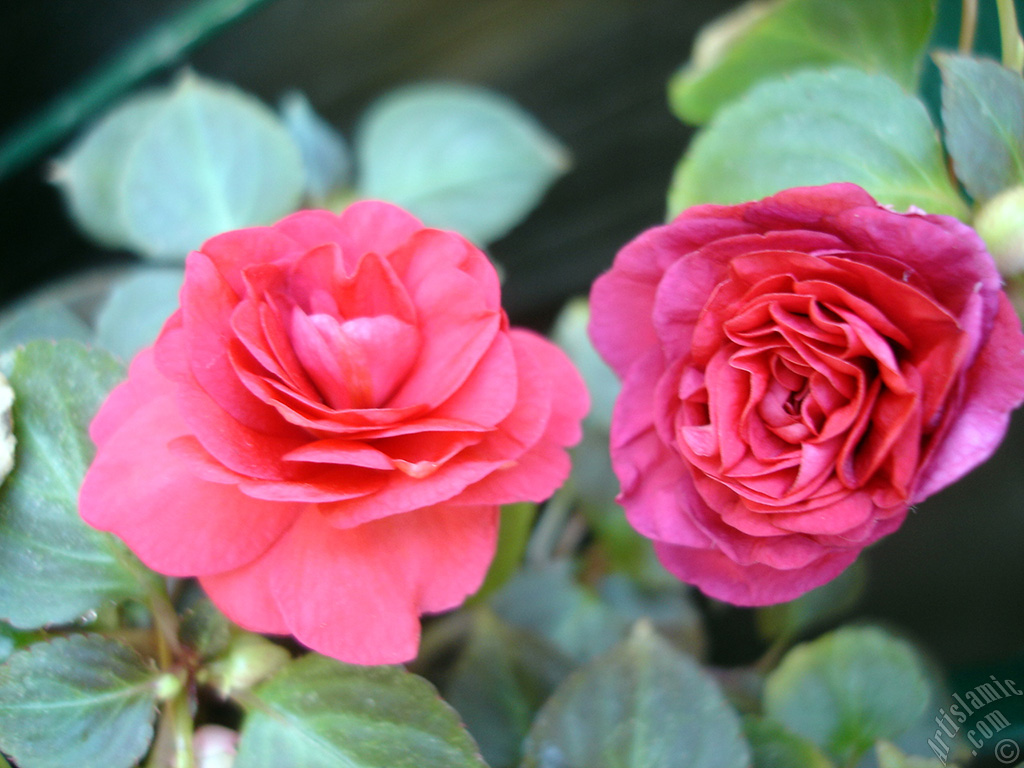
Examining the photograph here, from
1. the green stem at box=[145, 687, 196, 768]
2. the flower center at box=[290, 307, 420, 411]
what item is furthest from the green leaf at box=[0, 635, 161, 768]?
the flower center at box=[290, 307, 420, 411]

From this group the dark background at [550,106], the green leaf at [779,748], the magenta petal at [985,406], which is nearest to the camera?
the magenta petal at [985,406]

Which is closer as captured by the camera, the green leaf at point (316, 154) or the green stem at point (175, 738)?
the green stem at point (175, 738)

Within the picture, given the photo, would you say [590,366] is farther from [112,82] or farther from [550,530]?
[112,82]

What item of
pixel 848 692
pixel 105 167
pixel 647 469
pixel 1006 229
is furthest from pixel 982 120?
pixel 105 167

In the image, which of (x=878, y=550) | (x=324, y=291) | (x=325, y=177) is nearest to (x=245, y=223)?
(x=325, y=177)

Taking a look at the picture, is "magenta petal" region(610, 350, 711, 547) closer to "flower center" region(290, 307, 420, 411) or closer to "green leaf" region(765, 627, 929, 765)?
"flower center" region(290, 307, 420, 411)

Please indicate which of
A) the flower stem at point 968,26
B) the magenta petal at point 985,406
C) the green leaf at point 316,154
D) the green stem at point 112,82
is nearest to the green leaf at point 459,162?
the green leaf at point 316,154

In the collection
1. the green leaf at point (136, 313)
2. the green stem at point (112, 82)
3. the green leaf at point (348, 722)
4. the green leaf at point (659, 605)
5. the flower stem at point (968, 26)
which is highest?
the green stem at point (112, 82)

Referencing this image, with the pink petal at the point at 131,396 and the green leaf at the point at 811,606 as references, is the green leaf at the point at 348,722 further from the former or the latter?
the green leaf at the point at 811,606
